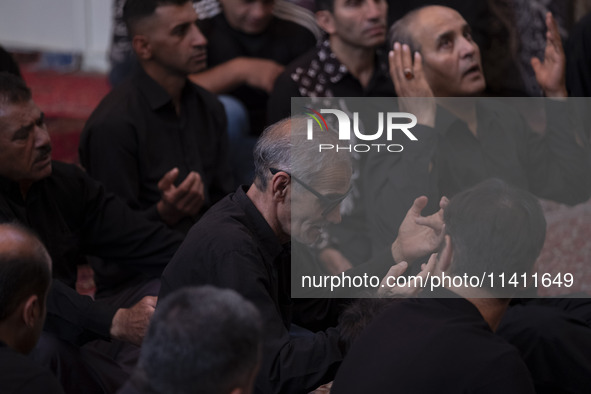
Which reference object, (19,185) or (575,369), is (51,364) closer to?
(19,185)

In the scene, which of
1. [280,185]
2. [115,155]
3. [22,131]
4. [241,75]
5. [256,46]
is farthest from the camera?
[256,46]

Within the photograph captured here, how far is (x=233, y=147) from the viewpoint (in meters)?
3.27

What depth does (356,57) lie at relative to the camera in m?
3.08

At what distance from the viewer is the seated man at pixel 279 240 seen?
1.70 meters

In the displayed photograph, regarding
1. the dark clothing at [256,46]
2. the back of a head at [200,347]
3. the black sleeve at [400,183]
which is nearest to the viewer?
the back of a head at [200,347]

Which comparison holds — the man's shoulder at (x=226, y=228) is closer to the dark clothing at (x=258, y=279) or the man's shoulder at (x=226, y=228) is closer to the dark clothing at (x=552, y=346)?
the dark clothing at (x=258, y=279)

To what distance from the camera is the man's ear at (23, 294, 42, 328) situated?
1.61 m

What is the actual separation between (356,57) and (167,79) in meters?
0.70

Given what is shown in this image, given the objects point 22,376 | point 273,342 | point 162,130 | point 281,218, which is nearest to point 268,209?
point 281,218

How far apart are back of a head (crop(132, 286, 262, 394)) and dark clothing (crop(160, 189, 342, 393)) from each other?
44 centimetres

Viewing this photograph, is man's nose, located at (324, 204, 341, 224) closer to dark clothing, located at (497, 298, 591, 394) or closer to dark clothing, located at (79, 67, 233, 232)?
dark clothing, located at (497, 298, 591, 394)

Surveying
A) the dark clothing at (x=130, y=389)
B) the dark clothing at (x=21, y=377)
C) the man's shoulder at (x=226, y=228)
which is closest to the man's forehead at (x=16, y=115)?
the man's shoulder at (x=226, y=228)

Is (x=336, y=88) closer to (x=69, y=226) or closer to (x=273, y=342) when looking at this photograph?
(x=69, y=226)

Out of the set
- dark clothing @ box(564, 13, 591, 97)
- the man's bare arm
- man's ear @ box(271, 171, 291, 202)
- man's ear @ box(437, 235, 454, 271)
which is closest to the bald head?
dark clothing @ box(564, 13, 591, 97)
